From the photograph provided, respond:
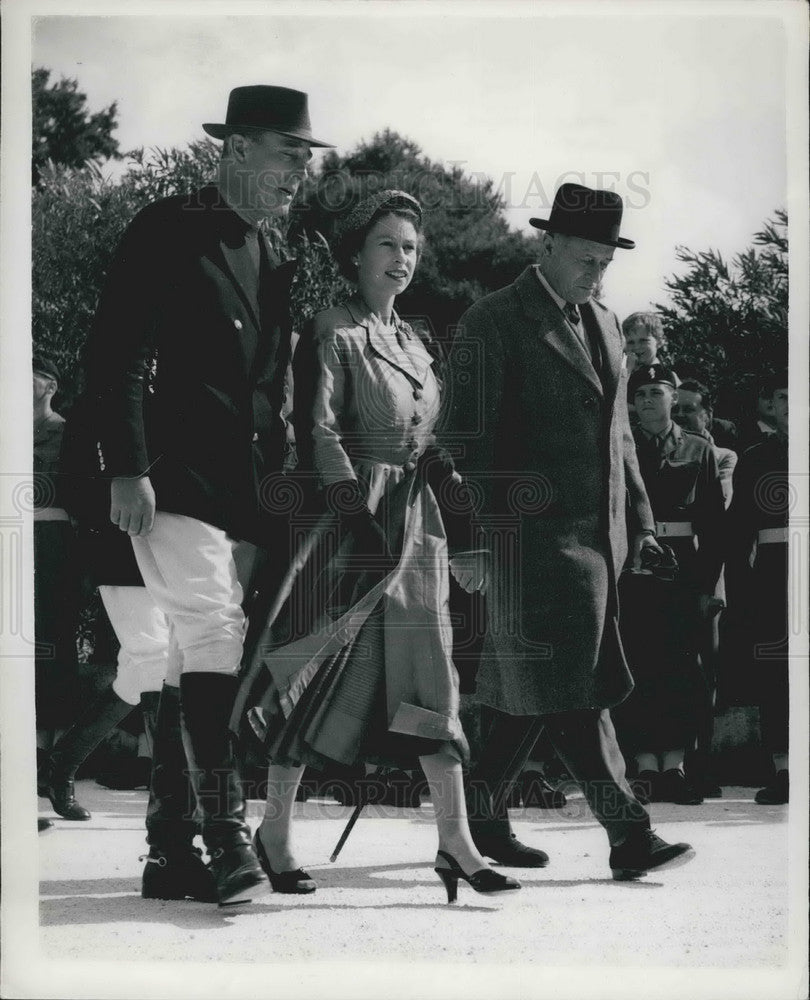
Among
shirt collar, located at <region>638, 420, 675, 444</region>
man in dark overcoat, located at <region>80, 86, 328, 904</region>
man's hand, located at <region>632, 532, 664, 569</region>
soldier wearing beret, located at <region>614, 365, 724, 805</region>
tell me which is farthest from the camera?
shirt collar, located at <region>638, 420, 675, 444</region>

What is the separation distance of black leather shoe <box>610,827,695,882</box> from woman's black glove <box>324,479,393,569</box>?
1248 mm

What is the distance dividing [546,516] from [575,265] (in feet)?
2.89

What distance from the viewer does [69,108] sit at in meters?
6.94

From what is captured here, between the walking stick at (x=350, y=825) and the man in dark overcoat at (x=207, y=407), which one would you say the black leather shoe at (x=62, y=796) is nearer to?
the man in dark overcoat at (x=207, y=407)

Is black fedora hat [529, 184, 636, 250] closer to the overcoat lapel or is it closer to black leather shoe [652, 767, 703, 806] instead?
the overcoat lapel

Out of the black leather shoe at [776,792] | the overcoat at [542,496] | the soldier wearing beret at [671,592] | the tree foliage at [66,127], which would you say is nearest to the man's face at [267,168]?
the tree foliage at [66,127]

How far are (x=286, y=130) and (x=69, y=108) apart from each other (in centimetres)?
100

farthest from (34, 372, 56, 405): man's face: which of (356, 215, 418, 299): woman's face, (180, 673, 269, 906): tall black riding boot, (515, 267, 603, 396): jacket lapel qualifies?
(515, 267, 603, 396): jacket lapel

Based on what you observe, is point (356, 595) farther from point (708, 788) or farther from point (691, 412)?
point (691, 412)

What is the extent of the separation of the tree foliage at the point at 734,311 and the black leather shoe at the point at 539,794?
1.75 metres

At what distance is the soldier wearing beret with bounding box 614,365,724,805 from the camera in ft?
24.7

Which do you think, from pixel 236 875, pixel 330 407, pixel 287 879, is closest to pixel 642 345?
pixel 330 407

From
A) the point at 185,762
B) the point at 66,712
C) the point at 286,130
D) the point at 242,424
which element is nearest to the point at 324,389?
the point at 242,424

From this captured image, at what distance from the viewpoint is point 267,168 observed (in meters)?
6.42
